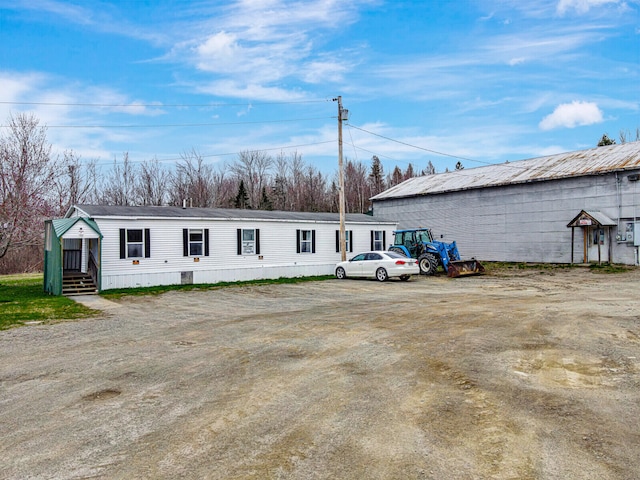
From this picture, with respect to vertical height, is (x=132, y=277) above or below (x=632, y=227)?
below

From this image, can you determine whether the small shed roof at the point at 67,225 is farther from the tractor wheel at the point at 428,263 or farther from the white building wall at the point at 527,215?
the white building wall at the point at 527,215

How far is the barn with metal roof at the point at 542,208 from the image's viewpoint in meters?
27.4

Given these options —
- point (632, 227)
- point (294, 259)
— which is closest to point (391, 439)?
point (294, 259)

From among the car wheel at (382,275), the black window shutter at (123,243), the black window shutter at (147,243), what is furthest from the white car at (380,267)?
the black window shutter at (123,243)

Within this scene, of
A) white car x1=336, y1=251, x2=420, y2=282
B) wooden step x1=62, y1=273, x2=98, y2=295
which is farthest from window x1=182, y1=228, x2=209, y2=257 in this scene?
white car x1=336, y1=251, x2=420, y2=282

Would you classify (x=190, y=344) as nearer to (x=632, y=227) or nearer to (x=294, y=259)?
(x=294, y=259)

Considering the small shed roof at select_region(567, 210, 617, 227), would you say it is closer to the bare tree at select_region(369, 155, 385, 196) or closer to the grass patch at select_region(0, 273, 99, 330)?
the grass patch at select_region(0, 273, 99, 330)

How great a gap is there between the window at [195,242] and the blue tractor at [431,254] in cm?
1006

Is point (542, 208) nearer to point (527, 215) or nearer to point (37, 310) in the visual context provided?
point (527, 215)

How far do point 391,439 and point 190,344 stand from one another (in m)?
5.71

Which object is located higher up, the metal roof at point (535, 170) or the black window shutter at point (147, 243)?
the metal roof at point (535, 170)

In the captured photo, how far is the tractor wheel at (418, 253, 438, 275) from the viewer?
25.3 metres

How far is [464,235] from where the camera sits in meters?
35.7

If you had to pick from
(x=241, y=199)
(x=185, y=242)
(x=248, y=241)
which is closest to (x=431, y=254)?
(x=248, y=241)
